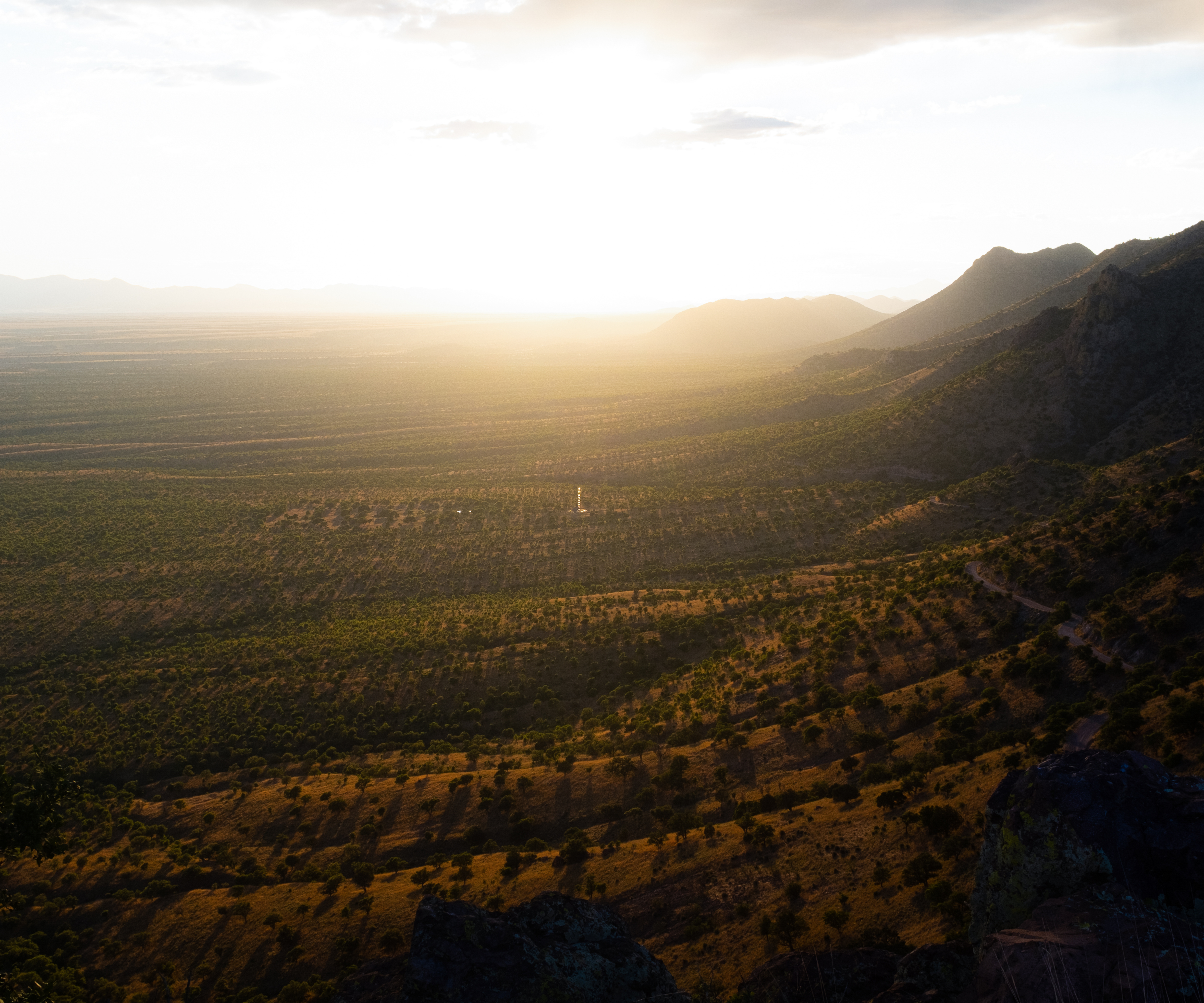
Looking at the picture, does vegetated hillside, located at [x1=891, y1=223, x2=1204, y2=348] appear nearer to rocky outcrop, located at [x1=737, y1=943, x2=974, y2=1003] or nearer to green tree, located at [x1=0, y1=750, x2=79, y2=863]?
rocky outcrop, located at [x1=737, y1=943, x2=974, y2=1003]

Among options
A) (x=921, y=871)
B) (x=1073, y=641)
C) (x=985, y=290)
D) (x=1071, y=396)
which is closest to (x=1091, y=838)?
(x=921, y=871)

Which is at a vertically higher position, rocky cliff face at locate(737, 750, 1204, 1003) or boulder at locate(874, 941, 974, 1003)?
rocky cliff face at locate(737, 750, 1204, 1003)

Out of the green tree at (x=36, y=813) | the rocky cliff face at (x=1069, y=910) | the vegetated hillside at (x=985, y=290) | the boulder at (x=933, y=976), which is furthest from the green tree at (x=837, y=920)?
the vegetated hillside at (x=985, y=290)

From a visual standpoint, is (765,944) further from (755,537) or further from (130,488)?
(130,488)

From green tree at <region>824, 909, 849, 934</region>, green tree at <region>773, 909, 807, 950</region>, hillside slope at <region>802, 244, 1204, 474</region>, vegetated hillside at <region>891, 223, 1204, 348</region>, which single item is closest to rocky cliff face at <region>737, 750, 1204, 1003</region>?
green tree at <region>773, 909, 807, 950</region>

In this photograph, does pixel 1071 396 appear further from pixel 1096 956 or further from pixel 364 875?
pixel 364 875
